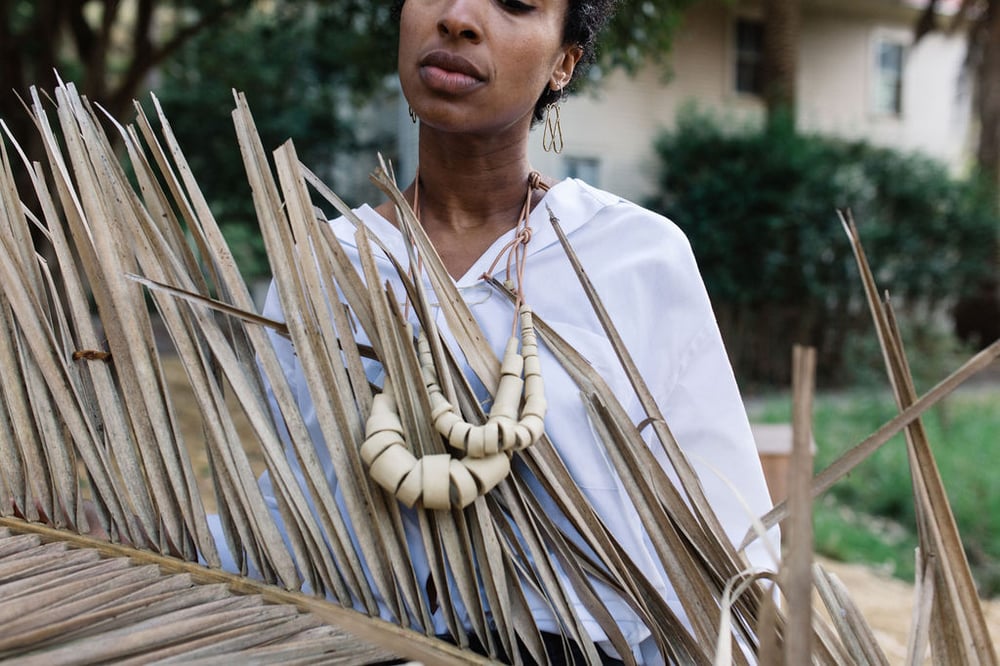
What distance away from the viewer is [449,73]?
1.30 m

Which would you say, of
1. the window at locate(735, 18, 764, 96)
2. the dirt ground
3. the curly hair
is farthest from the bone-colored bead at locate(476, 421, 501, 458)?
the window at locate(735, 18, 764, 96)

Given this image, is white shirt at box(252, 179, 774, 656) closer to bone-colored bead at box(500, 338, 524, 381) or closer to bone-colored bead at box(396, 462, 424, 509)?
bone-colored bead at box(500, 338, 524, 381)

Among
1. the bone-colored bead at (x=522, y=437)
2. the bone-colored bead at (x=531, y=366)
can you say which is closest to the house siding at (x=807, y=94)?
the bone-colored bead at (x=531, y=366)

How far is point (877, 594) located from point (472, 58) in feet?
12.6

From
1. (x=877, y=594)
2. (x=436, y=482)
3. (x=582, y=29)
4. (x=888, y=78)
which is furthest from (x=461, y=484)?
(x=888, y=78)

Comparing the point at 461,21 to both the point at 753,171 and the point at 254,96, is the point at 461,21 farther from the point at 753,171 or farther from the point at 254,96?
the point at 254,96

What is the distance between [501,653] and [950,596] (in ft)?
1.54

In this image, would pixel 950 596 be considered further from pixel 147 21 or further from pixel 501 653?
pixel 147 21

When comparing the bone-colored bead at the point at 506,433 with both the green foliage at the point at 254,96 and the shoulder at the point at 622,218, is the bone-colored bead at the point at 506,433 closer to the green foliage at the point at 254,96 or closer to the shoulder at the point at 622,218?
the shoulder at the point at 622,218

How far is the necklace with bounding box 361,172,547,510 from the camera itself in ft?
3.23

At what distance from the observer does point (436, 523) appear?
1.05m

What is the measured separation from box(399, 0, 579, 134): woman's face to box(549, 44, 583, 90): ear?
0.13 metres

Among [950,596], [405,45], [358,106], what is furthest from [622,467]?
[358,106]

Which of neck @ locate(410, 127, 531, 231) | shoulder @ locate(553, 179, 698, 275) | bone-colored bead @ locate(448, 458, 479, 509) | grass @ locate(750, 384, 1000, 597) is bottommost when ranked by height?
grass @ locate(750, 384, 1000, 597)
